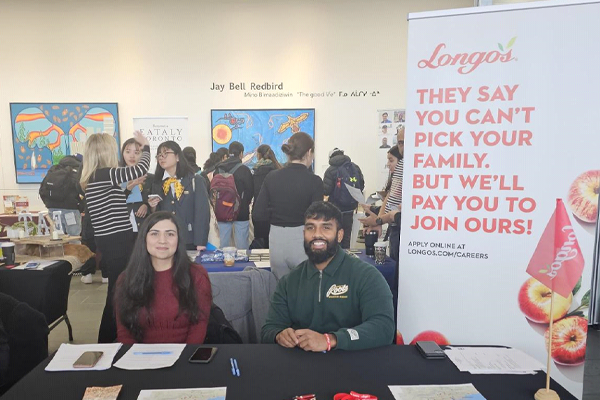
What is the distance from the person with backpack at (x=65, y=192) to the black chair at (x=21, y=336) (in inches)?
130

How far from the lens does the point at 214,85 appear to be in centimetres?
554

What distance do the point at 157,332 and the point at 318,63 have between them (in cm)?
459

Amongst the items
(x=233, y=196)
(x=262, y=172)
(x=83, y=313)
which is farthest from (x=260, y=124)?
(x=83, y=313)

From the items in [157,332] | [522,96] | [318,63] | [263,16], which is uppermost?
[263,16]

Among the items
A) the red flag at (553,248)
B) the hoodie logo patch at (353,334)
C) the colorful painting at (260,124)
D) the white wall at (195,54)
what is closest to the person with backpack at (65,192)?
the white wall at (195,54)

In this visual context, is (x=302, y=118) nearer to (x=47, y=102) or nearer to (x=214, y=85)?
(x=214, y=85)

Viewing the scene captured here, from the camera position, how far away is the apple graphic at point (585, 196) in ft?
6.16

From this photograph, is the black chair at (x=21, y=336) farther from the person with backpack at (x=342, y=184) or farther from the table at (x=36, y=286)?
the person with backpack at (x=342, y=184)

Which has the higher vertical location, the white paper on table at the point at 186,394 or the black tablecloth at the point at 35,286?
the white paper on table at the point at 186,394

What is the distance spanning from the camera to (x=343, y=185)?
466cm

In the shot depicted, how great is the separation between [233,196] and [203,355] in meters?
2.85

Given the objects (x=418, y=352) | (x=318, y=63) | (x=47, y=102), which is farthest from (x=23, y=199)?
(x=418, y=352)

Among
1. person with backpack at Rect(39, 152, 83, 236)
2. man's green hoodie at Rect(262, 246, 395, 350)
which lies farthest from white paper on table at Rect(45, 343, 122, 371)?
person with backpack at Rect(39, 152, 83, 236)

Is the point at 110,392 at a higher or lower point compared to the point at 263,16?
lower
